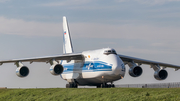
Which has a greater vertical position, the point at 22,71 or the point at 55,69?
the point at 22,71

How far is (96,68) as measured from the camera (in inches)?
1335

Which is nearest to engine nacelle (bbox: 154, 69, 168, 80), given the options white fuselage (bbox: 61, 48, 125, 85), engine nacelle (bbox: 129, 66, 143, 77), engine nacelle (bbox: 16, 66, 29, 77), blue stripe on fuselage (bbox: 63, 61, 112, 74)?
engine nacelle (bbox: 129, 66, 143, 77)

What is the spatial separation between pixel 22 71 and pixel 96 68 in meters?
8.40

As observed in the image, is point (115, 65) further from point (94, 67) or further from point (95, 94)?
point (95, 94)

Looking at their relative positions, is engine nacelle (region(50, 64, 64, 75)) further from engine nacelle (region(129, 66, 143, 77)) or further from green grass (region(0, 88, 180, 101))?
engine nacelle (region(129, 66, 143, 77))

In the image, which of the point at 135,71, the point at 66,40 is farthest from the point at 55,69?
the point at 66,40

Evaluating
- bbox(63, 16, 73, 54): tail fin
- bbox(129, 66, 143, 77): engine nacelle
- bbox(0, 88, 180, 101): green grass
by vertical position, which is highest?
bbox(63, 16, 73, 54): tail fin

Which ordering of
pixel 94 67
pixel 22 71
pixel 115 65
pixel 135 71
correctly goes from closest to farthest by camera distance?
1. pixel 115 65
2. pixel 94 67
3. pixel 22 71
4. pixel 135 71

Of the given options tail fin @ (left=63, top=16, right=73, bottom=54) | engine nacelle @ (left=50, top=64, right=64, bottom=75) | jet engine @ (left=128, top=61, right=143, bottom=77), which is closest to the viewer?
engine nacelle @ (left=50, top=64, right=64, bottom=75)

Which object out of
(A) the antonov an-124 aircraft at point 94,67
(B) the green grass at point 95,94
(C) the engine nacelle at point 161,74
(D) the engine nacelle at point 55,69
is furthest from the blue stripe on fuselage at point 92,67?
(C) the engine nacelle at point 161,74

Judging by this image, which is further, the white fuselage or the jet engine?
the jet engine

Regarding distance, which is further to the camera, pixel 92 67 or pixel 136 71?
pixel 136 71

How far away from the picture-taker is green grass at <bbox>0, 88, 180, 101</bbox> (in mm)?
23480

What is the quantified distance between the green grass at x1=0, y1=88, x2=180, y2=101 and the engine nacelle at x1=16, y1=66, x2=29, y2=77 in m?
1.88
